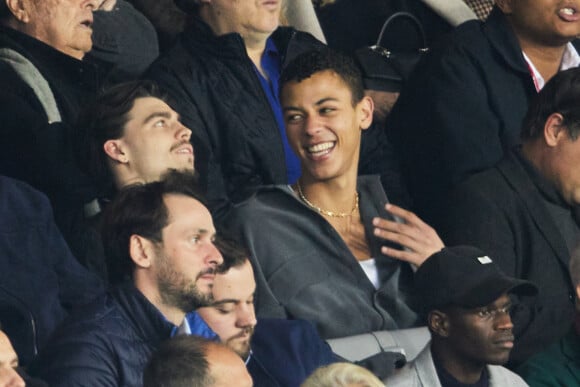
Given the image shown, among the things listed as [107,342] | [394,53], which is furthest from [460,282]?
[394,53]

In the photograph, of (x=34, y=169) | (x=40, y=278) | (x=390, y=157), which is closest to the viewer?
(x=40, y=278)

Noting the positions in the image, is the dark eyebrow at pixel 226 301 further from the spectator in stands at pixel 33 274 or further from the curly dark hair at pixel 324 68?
the curly dark hair at pixel 324 68

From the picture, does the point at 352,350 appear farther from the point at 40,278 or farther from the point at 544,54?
the point at 544,54

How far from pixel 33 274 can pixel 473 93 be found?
2.02m

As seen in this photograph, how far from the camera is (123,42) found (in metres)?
7.50

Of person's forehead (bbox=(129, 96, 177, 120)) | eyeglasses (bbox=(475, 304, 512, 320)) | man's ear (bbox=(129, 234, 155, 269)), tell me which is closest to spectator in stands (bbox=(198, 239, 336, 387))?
man's ear (bbox=(129, 234, 155, 269))

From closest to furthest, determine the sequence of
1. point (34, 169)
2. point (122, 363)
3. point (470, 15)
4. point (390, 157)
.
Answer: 1. point (122, 363)
2. point (34, 169)
3. point (390, 157)
4. point (470, 15)

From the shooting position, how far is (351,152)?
6875mm

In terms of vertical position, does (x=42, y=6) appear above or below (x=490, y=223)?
above

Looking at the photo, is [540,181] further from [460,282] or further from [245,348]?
[245,348]

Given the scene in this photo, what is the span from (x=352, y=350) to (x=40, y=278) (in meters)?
1.03

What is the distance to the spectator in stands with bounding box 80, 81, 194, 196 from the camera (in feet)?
21.2

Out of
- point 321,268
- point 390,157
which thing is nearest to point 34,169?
point 321,268

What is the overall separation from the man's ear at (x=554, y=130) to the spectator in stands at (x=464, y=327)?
761mm
